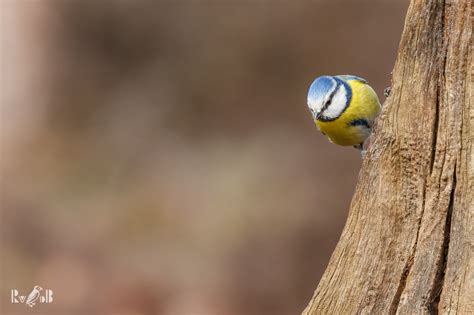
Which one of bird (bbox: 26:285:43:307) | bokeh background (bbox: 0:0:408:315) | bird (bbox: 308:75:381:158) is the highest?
bokeh background (bbox: 0:0:408:315)

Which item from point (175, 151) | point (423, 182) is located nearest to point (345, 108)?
point (423, 182)

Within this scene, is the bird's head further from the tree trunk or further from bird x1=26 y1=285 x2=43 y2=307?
bird x1=26 y1=285 x2=43 y2=307

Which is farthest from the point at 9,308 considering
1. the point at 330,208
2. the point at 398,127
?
the point at 398,127

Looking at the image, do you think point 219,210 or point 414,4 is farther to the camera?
point 219,210

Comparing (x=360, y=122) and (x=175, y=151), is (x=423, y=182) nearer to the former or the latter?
(x=360, y=122)

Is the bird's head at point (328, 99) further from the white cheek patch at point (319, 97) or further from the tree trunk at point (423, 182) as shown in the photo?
the tree trunk at point (423, 182)

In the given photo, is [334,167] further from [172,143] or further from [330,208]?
[172,143]

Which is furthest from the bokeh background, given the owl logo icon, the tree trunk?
the tree trunk
